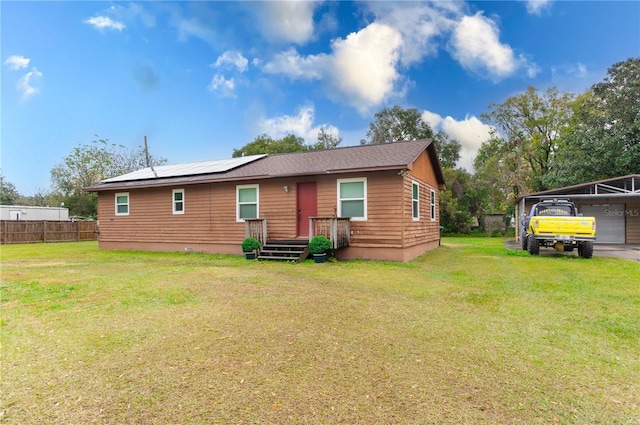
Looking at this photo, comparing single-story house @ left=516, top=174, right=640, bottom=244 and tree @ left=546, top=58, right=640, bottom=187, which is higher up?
tree @ left=546, top=58, right=640, bottom=187

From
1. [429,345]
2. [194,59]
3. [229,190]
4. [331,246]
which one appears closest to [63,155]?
[194,59]

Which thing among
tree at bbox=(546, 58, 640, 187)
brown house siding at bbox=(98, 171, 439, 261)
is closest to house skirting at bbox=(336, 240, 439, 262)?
brown house siding at bbox=(98, 171, 439, 261)

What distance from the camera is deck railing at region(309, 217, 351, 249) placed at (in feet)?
32.5

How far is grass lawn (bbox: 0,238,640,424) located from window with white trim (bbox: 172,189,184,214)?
278 inches

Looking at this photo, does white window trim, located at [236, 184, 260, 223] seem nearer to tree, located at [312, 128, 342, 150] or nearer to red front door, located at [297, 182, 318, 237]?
red front door, located at [297, 182, 318, 237]

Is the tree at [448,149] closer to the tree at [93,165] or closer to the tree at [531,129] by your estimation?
the tree at [531,129]

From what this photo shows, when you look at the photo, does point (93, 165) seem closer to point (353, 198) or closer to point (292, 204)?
point (292, 204)

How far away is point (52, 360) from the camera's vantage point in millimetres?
3148

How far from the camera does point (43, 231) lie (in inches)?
818

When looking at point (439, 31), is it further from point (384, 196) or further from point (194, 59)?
point (194, 59)

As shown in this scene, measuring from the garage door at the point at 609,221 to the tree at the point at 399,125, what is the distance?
1961cm

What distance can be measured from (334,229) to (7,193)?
167 feet

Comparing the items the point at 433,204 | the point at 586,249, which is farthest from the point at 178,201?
the point at 586,249

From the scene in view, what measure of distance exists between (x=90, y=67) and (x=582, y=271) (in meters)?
23.0
